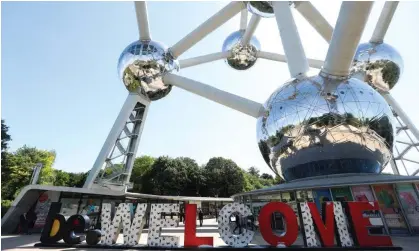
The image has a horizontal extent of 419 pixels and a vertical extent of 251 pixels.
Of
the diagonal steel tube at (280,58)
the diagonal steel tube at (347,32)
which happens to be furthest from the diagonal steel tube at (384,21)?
the diagonal steel tube at (347,32)

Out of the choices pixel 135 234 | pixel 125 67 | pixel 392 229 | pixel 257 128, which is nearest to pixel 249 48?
pixel 125 67

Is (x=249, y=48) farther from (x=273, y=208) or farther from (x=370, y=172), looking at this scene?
(x=273, y=208)

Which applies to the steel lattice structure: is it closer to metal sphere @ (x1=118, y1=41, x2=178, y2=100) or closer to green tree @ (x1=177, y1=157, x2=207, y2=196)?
metal sphere @ (x1=118, y1=41, x2=178, y2=100)

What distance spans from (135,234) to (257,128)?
5885mm

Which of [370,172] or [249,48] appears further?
[249,48]

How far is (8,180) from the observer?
3791 centimetres

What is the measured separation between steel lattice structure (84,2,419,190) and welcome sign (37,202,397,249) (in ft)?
14.1

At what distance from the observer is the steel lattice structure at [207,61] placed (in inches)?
423

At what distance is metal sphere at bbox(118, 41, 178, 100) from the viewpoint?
16.7 m

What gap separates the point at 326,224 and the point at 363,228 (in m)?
0.87

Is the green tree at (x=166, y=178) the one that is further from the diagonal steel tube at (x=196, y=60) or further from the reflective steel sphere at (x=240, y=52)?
the diagonal steel tube at (x=196, y=60)

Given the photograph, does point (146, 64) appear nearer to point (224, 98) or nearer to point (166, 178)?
point (224, 98)

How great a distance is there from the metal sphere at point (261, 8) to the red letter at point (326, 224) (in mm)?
12035

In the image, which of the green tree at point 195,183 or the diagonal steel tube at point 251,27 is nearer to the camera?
the diagonal steel tube at point 251,27
